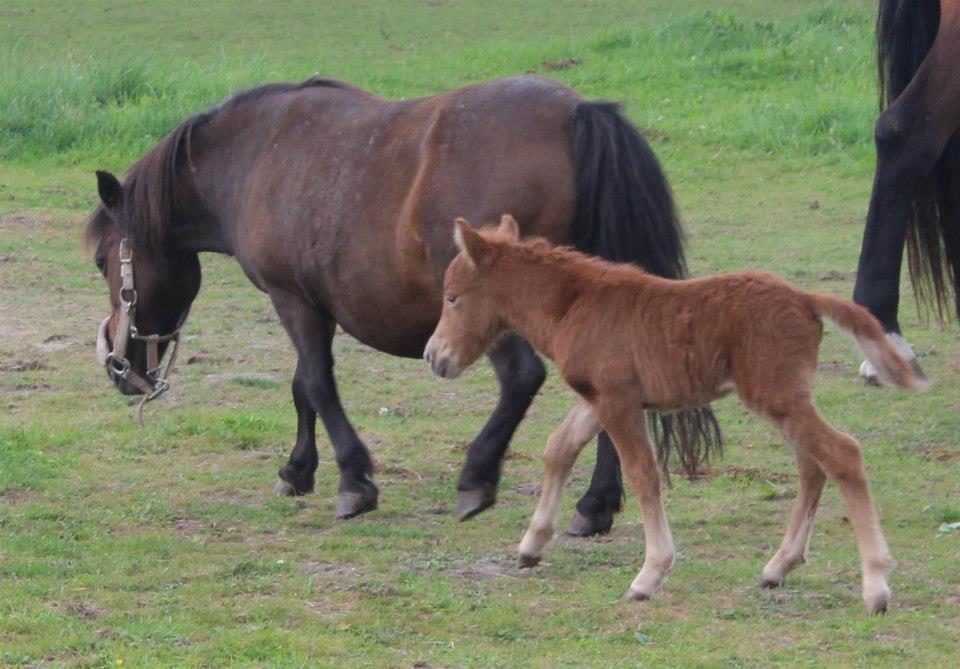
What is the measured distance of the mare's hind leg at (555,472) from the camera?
16.4 ft

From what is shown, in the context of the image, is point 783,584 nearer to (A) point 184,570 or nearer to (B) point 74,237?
(A) point 184,570

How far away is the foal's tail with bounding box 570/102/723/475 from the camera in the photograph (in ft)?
17.8

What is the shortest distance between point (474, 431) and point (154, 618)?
10.1ft

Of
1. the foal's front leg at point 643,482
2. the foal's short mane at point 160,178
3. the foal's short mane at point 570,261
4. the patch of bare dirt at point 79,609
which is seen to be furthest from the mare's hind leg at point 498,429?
the foal's short mane at point 160,178

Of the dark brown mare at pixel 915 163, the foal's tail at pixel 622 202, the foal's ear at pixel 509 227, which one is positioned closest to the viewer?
the foal's ear at pixel 509 227

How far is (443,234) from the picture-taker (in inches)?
219

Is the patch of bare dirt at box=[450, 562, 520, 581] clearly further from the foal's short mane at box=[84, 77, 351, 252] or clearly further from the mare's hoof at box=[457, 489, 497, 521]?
the foal's short mane at box=[84, 77, 351, 252]

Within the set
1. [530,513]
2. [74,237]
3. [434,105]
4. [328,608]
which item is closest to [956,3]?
[434,105]

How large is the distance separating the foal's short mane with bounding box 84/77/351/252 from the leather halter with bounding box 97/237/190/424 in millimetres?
99

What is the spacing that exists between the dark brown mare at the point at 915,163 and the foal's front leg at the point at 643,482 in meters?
2.57

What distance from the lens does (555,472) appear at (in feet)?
16.5

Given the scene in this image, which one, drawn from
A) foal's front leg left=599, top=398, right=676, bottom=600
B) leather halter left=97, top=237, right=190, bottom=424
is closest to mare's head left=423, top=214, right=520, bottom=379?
foal's front leg left=599, top=398, right=676, bottom=600

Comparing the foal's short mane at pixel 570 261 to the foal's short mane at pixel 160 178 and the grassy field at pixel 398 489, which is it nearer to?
the grassy field at pixel 398 489

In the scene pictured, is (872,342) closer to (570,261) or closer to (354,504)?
(570,261)
